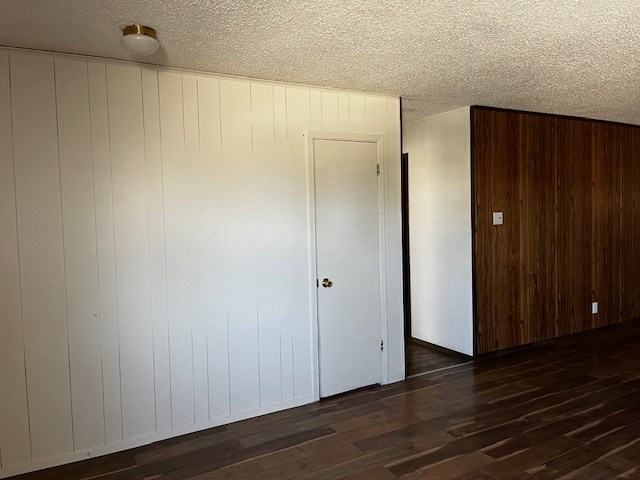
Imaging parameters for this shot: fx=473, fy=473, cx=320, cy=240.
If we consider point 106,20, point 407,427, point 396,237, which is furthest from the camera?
point 396,237

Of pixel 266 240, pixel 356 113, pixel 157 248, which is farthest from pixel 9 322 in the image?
pixel 356 113

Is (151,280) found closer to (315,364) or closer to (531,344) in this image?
(315,364)

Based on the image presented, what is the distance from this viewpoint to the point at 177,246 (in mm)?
3064

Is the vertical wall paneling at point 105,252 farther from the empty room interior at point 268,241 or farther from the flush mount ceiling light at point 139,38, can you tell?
the flush mount ceiling light at point 139,38

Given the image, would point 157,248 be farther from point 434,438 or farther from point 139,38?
point 434,438

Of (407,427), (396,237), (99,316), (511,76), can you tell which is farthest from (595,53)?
(99,316)

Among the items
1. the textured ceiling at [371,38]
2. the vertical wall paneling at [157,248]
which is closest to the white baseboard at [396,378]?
the vertical wall paneling at [157,248]

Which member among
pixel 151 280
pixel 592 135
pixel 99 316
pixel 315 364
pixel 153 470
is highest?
pixel 592 135

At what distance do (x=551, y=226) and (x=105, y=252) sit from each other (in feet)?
13.8

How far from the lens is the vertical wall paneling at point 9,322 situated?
8.52 feet

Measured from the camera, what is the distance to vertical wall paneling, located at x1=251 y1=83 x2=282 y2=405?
3.30m

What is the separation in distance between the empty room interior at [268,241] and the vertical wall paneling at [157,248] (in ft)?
0.04

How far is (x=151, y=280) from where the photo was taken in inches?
118

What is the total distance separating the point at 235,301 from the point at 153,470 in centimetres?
112
